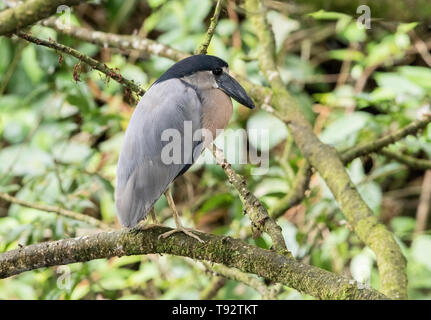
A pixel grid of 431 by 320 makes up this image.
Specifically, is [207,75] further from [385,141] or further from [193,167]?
[193,167]

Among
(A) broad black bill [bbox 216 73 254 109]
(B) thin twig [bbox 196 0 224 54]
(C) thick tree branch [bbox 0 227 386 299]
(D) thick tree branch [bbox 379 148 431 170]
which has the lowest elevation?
(C) thick tree branch [bbox 0 227 386 299]

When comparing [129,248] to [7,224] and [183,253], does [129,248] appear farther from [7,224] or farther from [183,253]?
[7,224]

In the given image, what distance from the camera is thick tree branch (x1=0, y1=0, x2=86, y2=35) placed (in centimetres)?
192

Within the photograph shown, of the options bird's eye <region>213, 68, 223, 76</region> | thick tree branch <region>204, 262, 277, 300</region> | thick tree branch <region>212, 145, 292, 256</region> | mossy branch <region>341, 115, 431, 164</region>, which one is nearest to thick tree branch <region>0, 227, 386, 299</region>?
thick tree branch <region>212, 145, 292, 256</region>

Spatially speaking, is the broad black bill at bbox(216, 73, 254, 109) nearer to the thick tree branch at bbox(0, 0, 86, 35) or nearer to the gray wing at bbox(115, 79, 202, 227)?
the gray wing at bbox(115, 79, 202, 227)

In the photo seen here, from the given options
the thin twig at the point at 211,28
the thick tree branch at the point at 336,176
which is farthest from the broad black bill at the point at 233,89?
the thick tree branch at the point at 336,176

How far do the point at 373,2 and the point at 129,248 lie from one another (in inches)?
38.8

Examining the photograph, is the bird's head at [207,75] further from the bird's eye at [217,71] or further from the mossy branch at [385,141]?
the mossy branch at [385,141]

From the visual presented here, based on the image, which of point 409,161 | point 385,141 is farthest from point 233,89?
point 409,161

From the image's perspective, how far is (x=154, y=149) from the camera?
192cm

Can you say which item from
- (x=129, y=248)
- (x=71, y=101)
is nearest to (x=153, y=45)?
(x=71, y=101)

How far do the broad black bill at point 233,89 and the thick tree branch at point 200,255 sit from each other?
533 millimetres

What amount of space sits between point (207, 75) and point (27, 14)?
2.05ft

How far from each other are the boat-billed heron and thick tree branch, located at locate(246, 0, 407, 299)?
0.41 m
